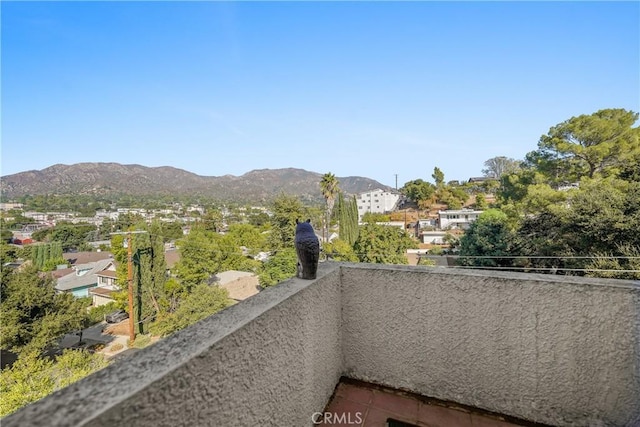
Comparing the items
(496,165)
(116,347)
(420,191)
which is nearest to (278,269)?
(116,347)

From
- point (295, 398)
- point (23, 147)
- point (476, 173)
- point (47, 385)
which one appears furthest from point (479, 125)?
point (476, 173)

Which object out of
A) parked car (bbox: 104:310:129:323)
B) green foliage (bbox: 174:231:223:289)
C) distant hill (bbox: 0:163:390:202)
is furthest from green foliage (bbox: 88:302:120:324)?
distant hill (bbox: 0:163:390:202)

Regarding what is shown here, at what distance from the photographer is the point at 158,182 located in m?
70.8

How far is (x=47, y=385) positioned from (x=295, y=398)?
9748mm

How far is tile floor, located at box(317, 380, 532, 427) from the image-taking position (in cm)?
149

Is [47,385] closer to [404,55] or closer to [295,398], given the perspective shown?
[295,398]

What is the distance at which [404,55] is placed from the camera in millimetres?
7867

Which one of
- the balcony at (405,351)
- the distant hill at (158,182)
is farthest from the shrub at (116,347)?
the distant hill at (158,182)

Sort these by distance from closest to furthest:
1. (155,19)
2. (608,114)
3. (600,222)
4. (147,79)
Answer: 1. (155,19)
2. (600,222)
3. (608,114)
4. (147,79)

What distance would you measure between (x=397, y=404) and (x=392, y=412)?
2.7 inches

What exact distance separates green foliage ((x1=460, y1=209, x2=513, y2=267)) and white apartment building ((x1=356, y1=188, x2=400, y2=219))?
107 feet

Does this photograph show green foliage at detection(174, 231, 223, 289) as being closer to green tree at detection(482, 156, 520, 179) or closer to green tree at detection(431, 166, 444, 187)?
green tree at detection(431, 166, 444, 187)

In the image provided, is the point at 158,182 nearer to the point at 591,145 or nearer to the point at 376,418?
the point at 591,145

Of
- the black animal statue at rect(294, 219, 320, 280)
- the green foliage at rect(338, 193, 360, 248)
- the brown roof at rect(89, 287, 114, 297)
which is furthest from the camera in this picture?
the green foliage at rect(338, 193, 360, 248)
